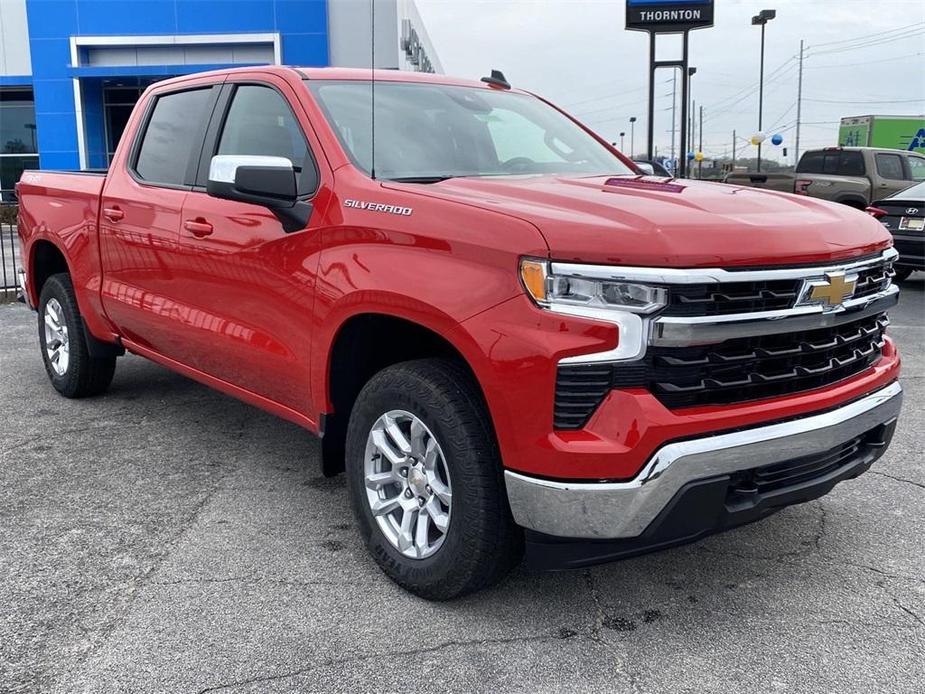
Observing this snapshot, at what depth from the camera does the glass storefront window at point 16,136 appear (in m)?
29.2

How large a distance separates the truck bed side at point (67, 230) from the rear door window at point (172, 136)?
418 millimetres

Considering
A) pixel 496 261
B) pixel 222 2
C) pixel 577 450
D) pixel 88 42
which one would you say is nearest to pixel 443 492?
pixel 577 450

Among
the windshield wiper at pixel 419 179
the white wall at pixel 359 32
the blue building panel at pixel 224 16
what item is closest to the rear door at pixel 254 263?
the windshield wiper at pixel 419 179

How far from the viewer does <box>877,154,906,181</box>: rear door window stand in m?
16.2

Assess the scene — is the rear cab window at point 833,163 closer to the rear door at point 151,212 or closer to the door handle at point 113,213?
the rear door at point 151,212

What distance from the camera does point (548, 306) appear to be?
2508 millimetres

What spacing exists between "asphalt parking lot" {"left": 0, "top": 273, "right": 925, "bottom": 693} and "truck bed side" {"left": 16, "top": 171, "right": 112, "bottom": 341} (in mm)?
1098

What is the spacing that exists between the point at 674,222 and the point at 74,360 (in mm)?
4216

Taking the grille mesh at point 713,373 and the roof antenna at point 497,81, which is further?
the roof antenna at point 497,81

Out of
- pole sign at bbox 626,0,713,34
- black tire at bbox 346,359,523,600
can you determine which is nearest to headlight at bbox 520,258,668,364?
black tire at bbox 346,359,523,600

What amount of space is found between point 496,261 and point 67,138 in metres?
28.3

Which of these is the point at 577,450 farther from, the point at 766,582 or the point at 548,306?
the point at 766,582

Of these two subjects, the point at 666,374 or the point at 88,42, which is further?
the point at 88,42

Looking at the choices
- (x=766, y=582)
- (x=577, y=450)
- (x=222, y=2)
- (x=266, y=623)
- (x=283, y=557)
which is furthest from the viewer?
(x=222, y=2)
